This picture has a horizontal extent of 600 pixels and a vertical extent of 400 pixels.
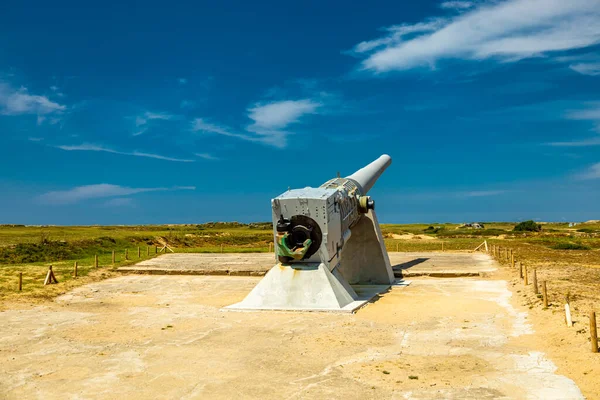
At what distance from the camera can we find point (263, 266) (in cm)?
2841

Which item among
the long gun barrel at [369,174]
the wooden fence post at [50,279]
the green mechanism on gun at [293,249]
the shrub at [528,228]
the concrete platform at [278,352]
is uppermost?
the long gun barrel at [369,174]

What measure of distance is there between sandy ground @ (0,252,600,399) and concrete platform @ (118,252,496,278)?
22.8 ft

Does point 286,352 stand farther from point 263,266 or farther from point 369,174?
point 263,266

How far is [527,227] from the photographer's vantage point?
7906 centimetres

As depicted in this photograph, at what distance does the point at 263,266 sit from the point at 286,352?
17590 mm

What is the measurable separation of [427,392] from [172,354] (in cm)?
523

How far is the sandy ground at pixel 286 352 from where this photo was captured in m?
8.45

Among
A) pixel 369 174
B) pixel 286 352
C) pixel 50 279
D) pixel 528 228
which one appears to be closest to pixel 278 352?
pixel 286 352

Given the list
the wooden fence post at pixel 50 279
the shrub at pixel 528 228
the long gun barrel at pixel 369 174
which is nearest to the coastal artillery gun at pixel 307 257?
the long gun barrel at pixel 369 174

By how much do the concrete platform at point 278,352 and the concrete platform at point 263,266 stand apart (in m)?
6.81

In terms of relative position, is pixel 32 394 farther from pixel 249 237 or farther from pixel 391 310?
pixel 249 237

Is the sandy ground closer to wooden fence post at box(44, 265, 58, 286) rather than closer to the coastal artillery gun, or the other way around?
the coastal artillery gun

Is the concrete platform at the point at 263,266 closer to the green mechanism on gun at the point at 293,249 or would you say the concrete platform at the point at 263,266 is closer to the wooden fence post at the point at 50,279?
the wooden fence post at the point at 50,279

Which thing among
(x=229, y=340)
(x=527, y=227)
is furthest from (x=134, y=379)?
(x=527, y=227)
